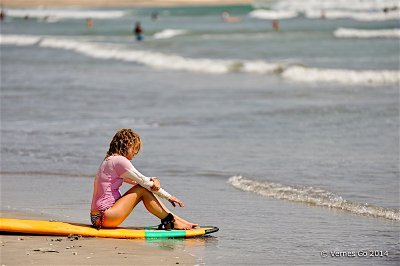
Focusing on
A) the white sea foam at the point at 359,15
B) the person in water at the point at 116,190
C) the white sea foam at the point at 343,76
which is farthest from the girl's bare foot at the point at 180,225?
the white sea foam at the point at 359,15

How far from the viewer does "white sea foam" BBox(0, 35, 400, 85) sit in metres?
23.1

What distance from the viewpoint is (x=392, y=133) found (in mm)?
13695

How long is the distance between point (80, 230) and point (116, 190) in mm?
444

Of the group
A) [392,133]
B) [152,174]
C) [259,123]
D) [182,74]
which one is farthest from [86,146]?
[182,74]

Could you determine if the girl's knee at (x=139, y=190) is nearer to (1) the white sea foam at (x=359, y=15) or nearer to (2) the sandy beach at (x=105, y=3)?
(1) the white sea foam at (x=359, y=15)

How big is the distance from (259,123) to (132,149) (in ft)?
24.0

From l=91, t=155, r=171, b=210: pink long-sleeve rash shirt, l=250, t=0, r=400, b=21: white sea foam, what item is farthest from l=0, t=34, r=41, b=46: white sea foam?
l=91, t=155, r=171, b=210: pink long-sleeve rash shirt

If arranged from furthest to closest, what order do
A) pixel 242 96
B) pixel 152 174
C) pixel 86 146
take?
pixel 242 96
pixel 86 146
pixel 152 174

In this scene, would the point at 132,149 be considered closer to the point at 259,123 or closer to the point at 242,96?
the point at 259,123

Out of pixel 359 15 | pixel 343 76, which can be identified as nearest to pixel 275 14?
pixel 359 15

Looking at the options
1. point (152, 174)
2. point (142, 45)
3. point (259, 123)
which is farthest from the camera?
point (142, 45)

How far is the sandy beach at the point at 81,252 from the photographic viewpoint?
6684 mm

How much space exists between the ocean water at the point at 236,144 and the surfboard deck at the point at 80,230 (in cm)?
11

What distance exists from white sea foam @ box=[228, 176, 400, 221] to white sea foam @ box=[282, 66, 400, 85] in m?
12.7
